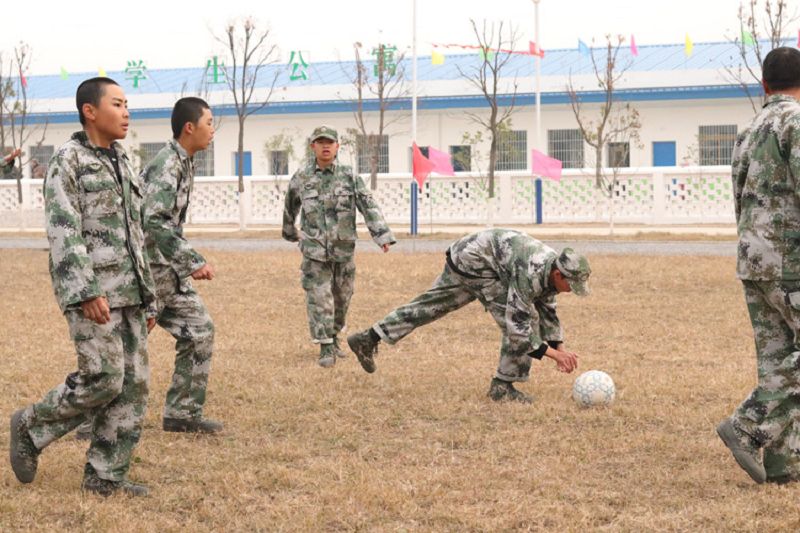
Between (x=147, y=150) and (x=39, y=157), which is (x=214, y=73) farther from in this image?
(x=39, y=157)

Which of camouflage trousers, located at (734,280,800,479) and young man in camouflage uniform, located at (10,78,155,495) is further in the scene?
camouflage trousers, located at (734,280,800,479)

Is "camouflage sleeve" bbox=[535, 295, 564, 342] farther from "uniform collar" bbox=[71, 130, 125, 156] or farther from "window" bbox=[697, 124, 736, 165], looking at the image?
"window" bbox=[697, 124, 736, 165]

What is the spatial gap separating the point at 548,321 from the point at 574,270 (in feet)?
2.18

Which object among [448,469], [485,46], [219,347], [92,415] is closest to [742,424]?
[448,469]

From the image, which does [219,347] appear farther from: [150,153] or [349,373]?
[150,153]

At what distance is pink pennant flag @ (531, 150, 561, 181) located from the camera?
2727cm

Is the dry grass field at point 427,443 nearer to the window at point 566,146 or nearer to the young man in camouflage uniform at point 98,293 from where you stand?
the young man in camouflage uniform at point 98,293

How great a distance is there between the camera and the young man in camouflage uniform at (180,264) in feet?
21.2

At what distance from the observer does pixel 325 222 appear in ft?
30.4

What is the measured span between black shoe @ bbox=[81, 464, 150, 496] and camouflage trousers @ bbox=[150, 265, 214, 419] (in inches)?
51.4

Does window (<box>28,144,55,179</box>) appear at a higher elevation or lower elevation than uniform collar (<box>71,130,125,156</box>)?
higher

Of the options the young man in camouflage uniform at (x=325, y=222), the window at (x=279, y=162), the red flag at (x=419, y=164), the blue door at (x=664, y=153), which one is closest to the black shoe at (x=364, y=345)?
the young man in camouflage uniform at (x=325, y=222)

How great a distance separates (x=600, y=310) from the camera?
12477 millimetres

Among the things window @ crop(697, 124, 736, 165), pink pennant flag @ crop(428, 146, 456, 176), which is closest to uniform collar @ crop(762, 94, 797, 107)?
pink pennant flag @ crop(428, 146, 456, 176)
